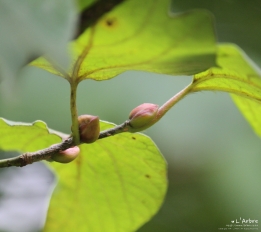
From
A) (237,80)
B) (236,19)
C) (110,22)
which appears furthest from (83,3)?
(236,19)

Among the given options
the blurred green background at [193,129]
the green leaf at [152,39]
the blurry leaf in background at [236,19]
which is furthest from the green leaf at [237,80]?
the blurry leaf in background at [236,19]

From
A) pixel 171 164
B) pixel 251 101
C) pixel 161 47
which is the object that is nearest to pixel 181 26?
pixel 161 47

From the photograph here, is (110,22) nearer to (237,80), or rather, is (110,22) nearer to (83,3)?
(83,3)

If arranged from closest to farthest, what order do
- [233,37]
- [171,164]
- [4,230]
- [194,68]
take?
[194,68], [4,230], [171,164], [233,37]

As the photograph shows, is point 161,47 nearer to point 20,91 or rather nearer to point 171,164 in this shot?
point 20,91

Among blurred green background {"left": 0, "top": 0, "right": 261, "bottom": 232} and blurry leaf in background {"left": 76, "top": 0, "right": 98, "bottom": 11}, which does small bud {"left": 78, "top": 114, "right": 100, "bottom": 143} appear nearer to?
blurry leaf in background {"left": 76, "top": 0, "right": 98, "bottom": 11}

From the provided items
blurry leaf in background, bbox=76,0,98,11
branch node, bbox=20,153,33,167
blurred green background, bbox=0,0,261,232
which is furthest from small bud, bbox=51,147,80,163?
blurred green background, bbox=0,0,261,232

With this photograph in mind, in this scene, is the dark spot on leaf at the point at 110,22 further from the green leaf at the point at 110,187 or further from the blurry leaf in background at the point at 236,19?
the blurry leaf in background at the point at 236,19
